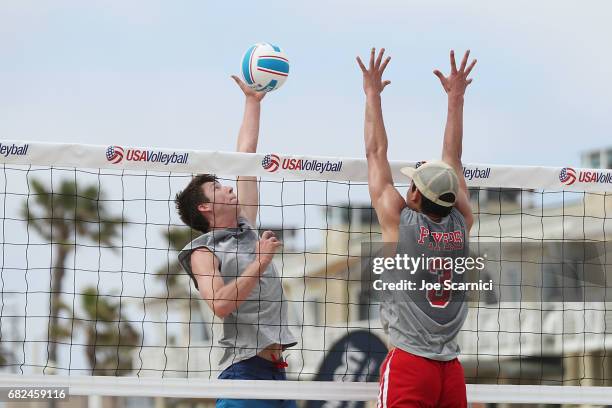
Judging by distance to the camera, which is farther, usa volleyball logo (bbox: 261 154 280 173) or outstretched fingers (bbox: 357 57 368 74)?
usa volleyball logo (bbox: 261 154 280 173)

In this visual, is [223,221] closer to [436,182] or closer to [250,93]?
[250,93]

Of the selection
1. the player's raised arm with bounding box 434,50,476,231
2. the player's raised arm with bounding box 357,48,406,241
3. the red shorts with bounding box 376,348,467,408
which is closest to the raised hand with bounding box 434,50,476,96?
the player's raised arm with bounding box 434,50,476,231

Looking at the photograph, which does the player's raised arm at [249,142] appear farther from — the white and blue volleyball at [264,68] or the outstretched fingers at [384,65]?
the outstretched fingers at [384,65]

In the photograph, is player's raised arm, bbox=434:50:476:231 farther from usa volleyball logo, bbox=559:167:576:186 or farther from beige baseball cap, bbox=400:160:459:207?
usa volleyball logo, bbox=559:167:576:186

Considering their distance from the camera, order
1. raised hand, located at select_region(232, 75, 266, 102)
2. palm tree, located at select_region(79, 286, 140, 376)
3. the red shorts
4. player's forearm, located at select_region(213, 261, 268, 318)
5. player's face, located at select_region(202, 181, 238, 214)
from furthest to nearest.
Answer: palm tree, located at select_region(79, 286, 140, 376), raised hand, located at select_region(232, 75, 266, 102), player's face, located at select_region(202, 181, 238, 214), player's forearm, located at select_region(213, 261, 268, 318), the red shorts

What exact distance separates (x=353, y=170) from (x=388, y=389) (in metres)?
2.06

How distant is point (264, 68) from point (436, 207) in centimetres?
215

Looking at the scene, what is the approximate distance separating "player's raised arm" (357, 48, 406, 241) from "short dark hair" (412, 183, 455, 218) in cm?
14

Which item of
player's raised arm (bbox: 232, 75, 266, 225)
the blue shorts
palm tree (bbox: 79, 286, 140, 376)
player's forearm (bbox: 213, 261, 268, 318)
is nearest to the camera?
player's forearm (bbox: 213, 261, 268, 318)

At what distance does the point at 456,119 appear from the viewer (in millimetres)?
7973

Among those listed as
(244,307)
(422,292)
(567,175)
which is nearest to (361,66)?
(422,292)

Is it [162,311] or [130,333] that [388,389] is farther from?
[162,311]

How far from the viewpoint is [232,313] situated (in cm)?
808

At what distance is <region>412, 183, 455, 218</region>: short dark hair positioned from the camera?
7.34 m
